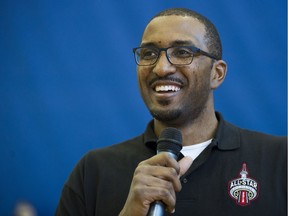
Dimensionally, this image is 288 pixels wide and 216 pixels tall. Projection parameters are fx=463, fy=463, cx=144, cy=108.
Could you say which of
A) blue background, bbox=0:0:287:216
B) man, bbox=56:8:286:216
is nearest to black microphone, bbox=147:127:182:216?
man, bbox=56:8:286:216

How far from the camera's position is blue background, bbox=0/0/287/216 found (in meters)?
1.92

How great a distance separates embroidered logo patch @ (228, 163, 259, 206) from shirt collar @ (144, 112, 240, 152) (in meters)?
0.12

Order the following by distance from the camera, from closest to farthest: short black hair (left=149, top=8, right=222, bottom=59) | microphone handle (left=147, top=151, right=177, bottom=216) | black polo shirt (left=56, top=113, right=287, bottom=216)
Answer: microphone handle (left=147, top=151, right=177, bottom=216)
black polo shirt (left=56, top=113, right=287, bottom=216)
short black hair (left=149, top=8, right=222, bottom=59)

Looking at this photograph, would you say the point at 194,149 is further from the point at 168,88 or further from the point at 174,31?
the point at 174,31

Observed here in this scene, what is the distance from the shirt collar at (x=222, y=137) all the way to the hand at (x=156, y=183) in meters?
0.46

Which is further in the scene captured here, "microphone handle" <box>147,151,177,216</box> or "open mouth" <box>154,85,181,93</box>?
"open mouth" <box>154,85,181,93</box>

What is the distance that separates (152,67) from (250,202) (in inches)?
20.4

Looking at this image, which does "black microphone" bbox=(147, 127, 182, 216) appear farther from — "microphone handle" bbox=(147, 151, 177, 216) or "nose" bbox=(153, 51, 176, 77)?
"nose" bbox=(153, 51, 176, 77)

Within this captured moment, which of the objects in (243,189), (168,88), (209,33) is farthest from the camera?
(209,33)

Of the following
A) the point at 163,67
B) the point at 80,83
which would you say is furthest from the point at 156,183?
the point at 80,83

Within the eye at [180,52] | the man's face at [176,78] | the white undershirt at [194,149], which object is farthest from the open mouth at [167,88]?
the white undershirt at [194,149]

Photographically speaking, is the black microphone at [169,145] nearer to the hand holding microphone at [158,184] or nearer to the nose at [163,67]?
the hand holding microphone at [158,184]

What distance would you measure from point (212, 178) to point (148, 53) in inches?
18.0

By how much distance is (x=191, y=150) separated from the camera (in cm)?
154
